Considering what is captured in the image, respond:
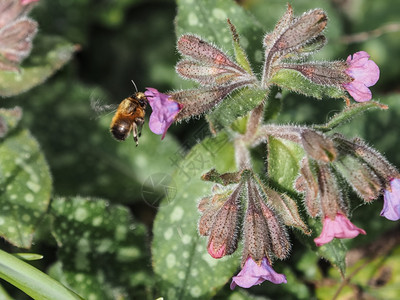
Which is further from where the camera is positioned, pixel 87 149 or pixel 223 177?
pixel 87 149

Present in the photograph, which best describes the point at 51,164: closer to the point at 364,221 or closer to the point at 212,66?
the point at 212,66

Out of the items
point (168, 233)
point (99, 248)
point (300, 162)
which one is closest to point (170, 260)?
point (168, 233)

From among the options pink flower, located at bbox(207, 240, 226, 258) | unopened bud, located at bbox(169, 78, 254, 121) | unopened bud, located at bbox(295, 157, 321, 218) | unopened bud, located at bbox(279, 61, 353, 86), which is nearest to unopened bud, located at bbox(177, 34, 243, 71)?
unopened bud, located at bbox(169, 78, 254, 121)

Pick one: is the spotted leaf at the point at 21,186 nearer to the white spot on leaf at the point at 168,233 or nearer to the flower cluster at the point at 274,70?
the white spot on leaf at the point at 168,233

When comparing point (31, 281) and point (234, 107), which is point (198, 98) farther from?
point (31, 281)

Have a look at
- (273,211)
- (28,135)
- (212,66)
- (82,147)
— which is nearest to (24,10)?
(28,135)

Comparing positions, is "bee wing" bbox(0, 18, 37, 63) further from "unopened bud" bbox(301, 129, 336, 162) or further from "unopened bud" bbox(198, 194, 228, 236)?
"unopened bud" bbox(301, 129, 336, 162)
